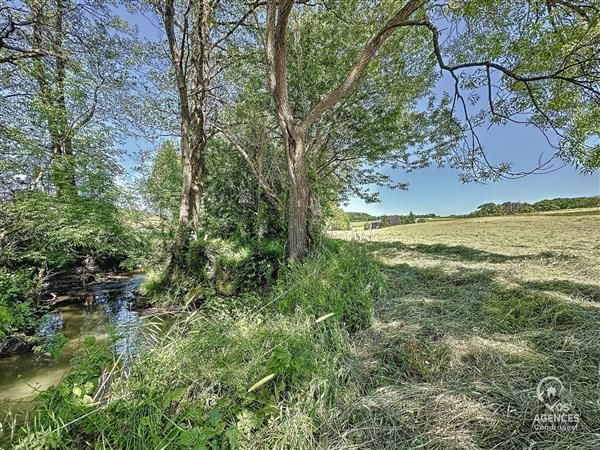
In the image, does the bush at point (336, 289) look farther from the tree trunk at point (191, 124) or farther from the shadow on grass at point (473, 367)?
the tree trunk at point (191, 124)

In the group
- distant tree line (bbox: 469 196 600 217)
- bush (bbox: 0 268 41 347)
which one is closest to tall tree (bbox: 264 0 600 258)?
bush (bbox: 0 268 41 347)

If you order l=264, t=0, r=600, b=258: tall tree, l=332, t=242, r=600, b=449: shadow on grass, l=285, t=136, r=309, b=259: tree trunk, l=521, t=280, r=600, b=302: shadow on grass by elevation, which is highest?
l=264, t=0, r=600, b=258: tall tree

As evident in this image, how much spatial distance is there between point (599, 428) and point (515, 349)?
0.70 metres

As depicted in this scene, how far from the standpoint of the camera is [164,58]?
6938 millimetres

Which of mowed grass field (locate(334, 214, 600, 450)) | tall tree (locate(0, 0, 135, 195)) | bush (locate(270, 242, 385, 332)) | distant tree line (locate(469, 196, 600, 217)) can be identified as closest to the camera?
mowed grass field (locate(334, 214, 600, 450))

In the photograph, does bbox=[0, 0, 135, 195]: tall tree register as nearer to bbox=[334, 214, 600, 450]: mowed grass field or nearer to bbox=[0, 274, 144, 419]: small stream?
bbox=[0, 274, 144, 419]: small stream

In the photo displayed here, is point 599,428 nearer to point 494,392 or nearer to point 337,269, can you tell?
point 494,392

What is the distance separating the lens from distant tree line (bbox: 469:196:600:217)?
492 inches

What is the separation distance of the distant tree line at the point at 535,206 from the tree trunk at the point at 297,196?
49.7ft

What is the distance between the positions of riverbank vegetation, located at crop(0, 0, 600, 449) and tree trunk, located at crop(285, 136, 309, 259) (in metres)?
0.04

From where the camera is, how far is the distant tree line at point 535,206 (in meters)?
12.5

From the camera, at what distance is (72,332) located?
4324 mm

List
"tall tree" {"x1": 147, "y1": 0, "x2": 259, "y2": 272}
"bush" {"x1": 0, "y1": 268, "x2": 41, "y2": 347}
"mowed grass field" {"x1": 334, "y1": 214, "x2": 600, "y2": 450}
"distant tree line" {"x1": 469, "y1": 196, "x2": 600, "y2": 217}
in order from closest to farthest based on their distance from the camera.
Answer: "mowed grass field" {"x1": 334, "y1": 214, "x2": 600, "y2": 450}
"bush" {"x1": 0, "y1": 268, "x2": 41, "y2": 347}
"tall tree" {"x1": 147, "y1": 0, "x2": 259, "y2": 272}
"distant tree line" {"x1": 469, "y1": 196, "x2": 600, "y2": 217}

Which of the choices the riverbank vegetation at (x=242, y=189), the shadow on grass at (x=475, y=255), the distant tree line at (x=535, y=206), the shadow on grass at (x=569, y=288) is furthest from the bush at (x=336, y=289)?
the distant tree line at (x=535, y=206)
